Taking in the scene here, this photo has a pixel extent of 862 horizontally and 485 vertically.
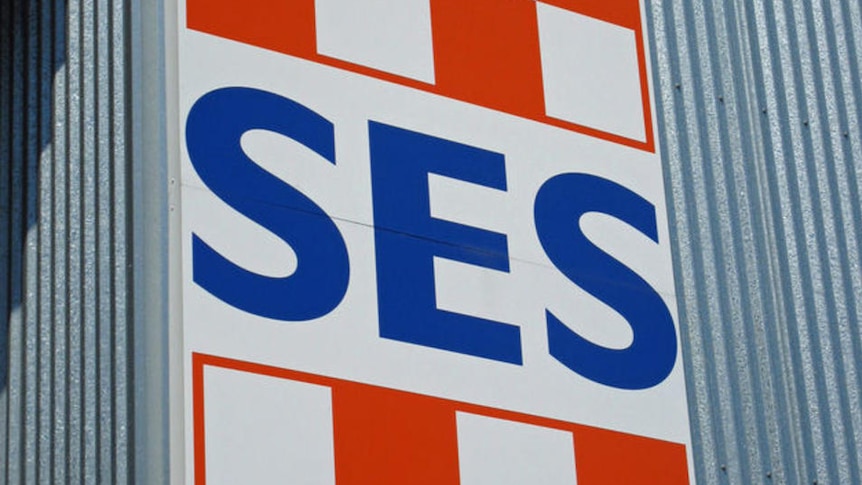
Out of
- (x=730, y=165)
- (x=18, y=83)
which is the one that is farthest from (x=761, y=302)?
(x=18, y=83)

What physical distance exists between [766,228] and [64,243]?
3.25m

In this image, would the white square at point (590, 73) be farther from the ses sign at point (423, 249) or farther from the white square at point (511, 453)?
the white square at point (511, 453)

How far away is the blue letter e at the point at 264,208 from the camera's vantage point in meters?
7.19

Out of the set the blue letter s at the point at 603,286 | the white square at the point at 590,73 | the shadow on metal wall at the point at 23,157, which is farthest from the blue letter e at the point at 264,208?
the white square at the point at 590,73

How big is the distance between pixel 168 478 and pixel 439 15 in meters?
2.35

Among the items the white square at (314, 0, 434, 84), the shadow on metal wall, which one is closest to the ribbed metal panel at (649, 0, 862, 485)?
the white square at (314, 0, 434, 84)

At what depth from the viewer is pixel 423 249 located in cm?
775

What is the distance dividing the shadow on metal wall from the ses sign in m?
0.46

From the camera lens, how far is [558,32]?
8.62 metres

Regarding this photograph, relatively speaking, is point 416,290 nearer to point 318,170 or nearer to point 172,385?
point 318,170

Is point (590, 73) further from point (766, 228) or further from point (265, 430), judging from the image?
point (265, 430)

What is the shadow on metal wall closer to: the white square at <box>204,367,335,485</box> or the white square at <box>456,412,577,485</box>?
the white square at <box>204,367,335,485</box>

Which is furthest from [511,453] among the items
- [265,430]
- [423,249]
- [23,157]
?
[23,157]

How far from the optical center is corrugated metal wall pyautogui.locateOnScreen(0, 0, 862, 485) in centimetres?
688
